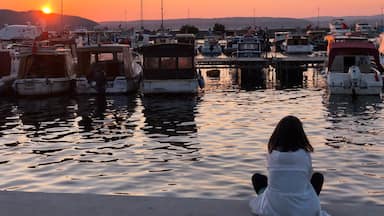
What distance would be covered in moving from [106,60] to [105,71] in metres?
0.89

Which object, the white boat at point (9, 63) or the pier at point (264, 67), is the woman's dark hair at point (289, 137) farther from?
the pier at point (264, 67)

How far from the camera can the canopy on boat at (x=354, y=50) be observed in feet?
113

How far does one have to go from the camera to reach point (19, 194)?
26.9 feet

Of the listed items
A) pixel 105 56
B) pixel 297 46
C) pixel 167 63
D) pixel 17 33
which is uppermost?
pixel 17 33

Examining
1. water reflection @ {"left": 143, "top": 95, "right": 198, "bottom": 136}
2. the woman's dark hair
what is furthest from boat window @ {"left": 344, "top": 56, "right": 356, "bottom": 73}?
the woman's dark hair

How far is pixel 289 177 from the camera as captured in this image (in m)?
6.91

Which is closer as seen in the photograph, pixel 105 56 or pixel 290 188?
pixel 290 188

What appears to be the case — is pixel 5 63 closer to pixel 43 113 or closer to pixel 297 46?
pixel 43 113

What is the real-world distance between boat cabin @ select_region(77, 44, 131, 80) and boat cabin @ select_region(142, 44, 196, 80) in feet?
7.43

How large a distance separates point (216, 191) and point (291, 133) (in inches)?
235

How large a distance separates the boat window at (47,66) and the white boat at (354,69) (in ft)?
50.4

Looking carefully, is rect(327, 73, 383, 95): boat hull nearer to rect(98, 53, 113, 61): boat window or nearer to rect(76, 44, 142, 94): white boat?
rect(76, 44, 142, 94): white boat

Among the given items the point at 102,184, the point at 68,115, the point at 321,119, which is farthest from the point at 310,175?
the point at 68,115

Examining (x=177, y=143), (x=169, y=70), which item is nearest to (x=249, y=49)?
(x=169, y=70)
